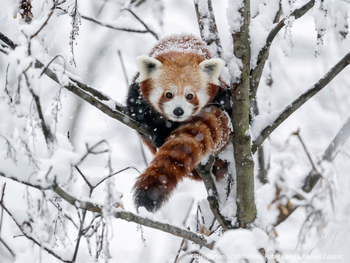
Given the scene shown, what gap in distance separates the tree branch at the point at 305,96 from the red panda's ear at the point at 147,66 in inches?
51.1

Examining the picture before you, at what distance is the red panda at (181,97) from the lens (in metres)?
2.98

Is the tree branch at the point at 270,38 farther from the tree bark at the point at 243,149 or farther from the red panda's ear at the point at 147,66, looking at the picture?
the red panda's ear at the point at 147,66

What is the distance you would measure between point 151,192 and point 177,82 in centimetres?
160

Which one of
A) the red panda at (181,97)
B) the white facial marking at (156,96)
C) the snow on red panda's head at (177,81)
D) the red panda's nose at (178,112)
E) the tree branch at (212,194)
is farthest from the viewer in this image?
the white facial marking at (156,96)

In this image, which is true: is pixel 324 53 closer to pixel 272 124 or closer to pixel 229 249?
pixel 272 124

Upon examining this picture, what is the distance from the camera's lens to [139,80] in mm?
3764

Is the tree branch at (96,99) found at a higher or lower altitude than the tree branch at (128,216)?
higher

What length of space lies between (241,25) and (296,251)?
5.19ft

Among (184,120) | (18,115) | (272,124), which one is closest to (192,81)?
(184,120)

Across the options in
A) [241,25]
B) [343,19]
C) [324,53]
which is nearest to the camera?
[343,19]

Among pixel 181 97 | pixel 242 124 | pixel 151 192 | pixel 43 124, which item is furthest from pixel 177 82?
pixel 43 124

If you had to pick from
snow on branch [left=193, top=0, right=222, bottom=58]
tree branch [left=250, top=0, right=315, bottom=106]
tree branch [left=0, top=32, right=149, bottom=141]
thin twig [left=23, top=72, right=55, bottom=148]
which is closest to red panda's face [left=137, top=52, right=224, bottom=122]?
snow on branch [left=193, top=0, right=222, bottom=58]

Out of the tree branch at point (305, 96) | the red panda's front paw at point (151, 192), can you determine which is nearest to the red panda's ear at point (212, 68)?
the tree branch at point (305, 96)

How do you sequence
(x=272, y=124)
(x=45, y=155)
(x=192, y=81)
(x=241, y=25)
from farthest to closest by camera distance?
(x=192, y=81)
(x=272, y=124)
(x=241, y=25)
(x=45, y=155)
